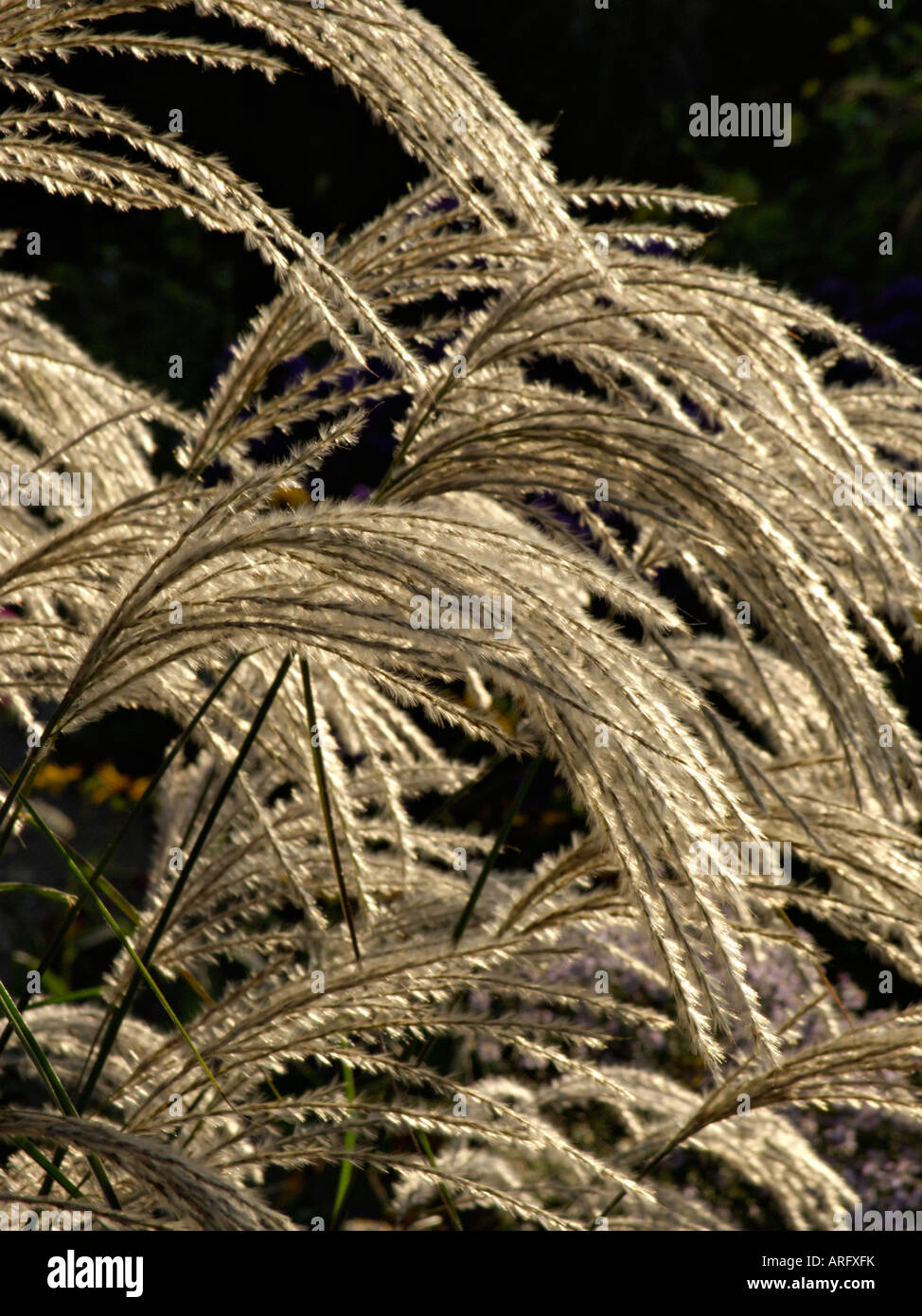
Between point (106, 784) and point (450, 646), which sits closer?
point (450, 646)

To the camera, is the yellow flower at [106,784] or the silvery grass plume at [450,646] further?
the yellow flower at [106,784]

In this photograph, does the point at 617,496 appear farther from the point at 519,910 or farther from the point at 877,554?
the point at 519,910

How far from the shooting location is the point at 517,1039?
4.12 feet

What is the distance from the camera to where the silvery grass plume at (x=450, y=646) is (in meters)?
0.91

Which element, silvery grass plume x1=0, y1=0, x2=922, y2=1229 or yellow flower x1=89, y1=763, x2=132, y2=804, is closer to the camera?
silvery grass plume x1=0, y1=0, x2=922, y2=1229

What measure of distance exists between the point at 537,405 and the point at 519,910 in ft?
1.90

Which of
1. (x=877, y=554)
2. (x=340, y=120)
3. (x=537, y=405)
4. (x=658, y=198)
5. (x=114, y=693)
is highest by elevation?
(x=340, y=120)

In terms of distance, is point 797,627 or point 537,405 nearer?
point 797,627

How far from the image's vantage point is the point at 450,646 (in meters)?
0.89

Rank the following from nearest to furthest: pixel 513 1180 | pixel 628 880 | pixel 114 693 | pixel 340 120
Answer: pixel 628 880 < pixel 114 693 < pixel 513 1180 < pixel 340 120

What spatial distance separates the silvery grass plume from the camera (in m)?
0.91

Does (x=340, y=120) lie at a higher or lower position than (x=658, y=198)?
higher

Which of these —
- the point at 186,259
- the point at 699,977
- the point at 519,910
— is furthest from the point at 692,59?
the point at 699,977
